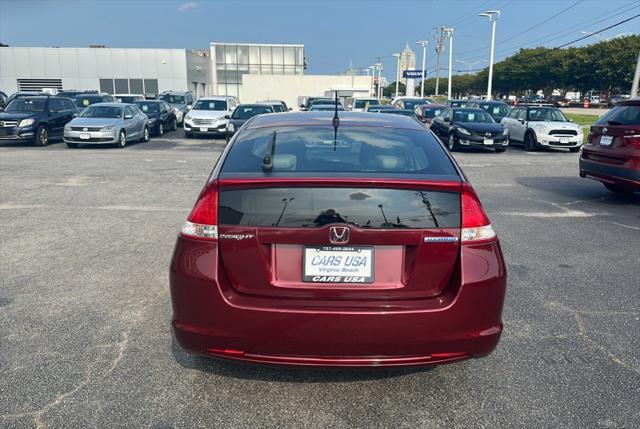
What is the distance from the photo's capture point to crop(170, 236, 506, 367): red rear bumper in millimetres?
2723

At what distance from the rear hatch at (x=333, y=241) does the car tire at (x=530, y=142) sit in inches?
702

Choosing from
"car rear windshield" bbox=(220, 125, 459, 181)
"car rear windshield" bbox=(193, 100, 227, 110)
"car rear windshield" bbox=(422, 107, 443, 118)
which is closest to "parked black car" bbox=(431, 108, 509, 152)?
"car rear windshield" bbox=(422, 107, 443, 118)

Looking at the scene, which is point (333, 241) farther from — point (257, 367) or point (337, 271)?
point (257, 367)

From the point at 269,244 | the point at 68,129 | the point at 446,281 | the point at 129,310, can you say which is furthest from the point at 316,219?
the point at 68,129

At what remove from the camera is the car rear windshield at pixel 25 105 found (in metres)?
18.9

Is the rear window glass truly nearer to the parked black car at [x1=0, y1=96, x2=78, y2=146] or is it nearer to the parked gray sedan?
the parked gray sedan

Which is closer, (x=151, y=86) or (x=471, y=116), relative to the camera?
(x=471, y=116)

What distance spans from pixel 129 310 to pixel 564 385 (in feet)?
10.7

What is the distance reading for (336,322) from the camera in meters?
2.71

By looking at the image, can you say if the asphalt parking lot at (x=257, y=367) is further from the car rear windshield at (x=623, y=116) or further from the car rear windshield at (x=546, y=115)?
the car rear windshield at (x=546, y=115)

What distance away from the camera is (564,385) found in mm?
3279

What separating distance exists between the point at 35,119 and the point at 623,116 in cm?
1764

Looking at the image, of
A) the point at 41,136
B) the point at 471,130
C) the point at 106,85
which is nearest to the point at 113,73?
the point at 106,85

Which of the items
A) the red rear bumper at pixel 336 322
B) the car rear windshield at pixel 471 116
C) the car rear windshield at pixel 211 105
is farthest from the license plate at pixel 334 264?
the car rear windshield at pixel 211 105
